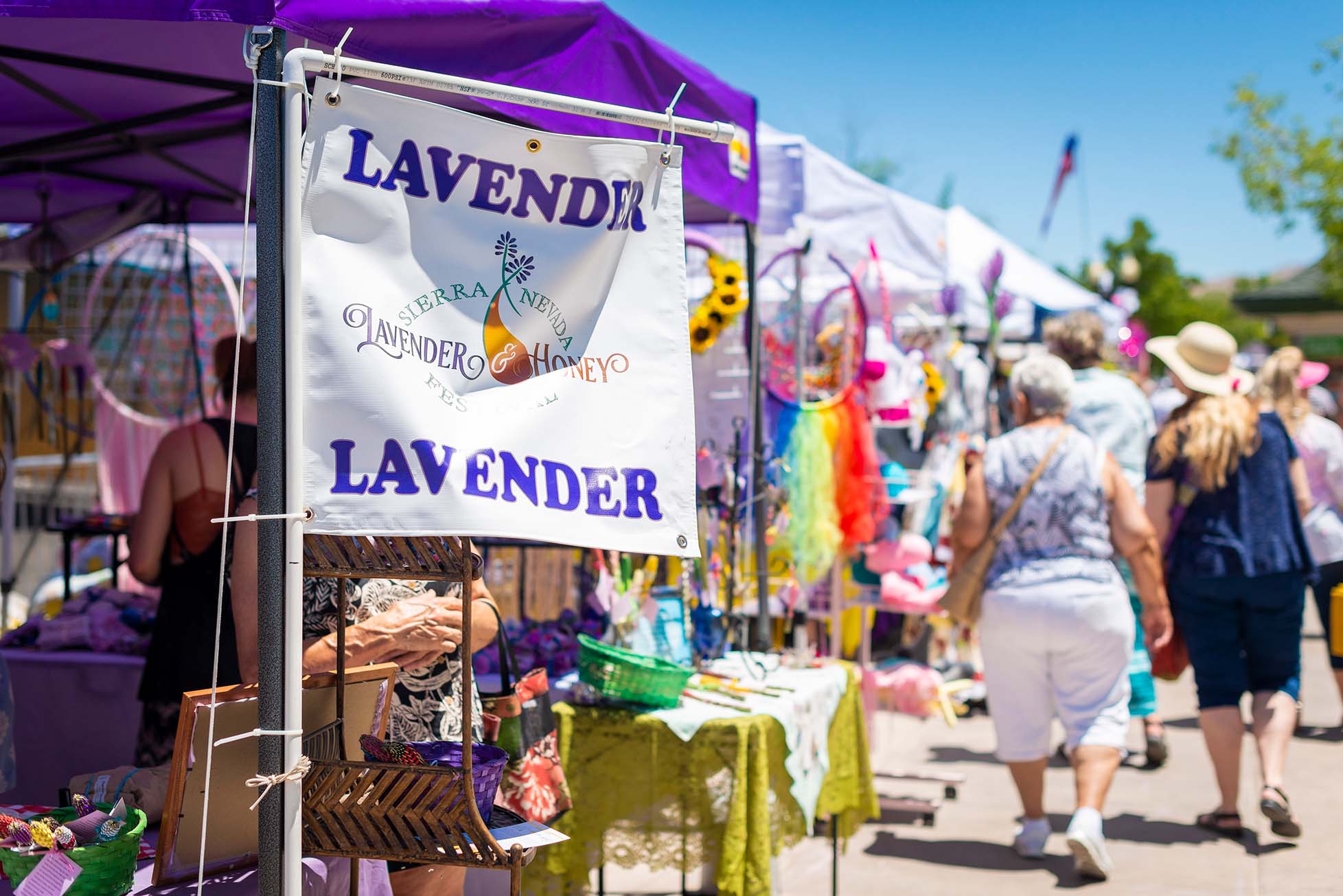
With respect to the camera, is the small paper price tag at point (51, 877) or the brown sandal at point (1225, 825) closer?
the small paper price tag at point (51, 877)

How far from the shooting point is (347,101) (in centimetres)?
206

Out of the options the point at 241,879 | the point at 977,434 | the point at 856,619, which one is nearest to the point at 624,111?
the point at 241,879

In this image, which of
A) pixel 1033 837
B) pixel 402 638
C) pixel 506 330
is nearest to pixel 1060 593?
pixel 1033 837

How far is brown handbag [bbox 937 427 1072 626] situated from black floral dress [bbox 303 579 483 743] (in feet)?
7.29

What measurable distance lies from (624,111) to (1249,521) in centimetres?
359

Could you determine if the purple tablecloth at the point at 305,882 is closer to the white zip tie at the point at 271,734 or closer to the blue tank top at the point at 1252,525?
the white zip tie at the point at 271,734

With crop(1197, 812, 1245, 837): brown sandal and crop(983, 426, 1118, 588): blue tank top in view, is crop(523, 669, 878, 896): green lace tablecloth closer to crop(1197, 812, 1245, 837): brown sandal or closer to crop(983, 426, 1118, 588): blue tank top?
crop(983, 426, 1118, 588): blue tank top

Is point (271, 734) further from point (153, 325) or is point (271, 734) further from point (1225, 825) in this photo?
point (153, 325)

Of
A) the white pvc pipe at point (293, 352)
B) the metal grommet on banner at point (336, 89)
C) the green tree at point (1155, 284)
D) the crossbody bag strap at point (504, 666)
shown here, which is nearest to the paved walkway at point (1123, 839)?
the crossbody bag strap at point (504, 666)

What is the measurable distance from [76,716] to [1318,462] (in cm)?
595

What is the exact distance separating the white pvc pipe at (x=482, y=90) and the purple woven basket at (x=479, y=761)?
118cm

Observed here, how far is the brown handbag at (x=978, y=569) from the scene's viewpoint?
446cm

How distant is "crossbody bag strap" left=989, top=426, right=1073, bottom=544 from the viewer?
14.6 ft

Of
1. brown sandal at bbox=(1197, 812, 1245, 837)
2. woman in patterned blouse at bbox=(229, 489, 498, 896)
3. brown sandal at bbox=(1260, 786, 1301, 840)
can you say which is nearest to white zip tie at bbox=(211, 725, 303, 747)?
woman in patterned blouse at bbox=(229, 489, 498, 896)
